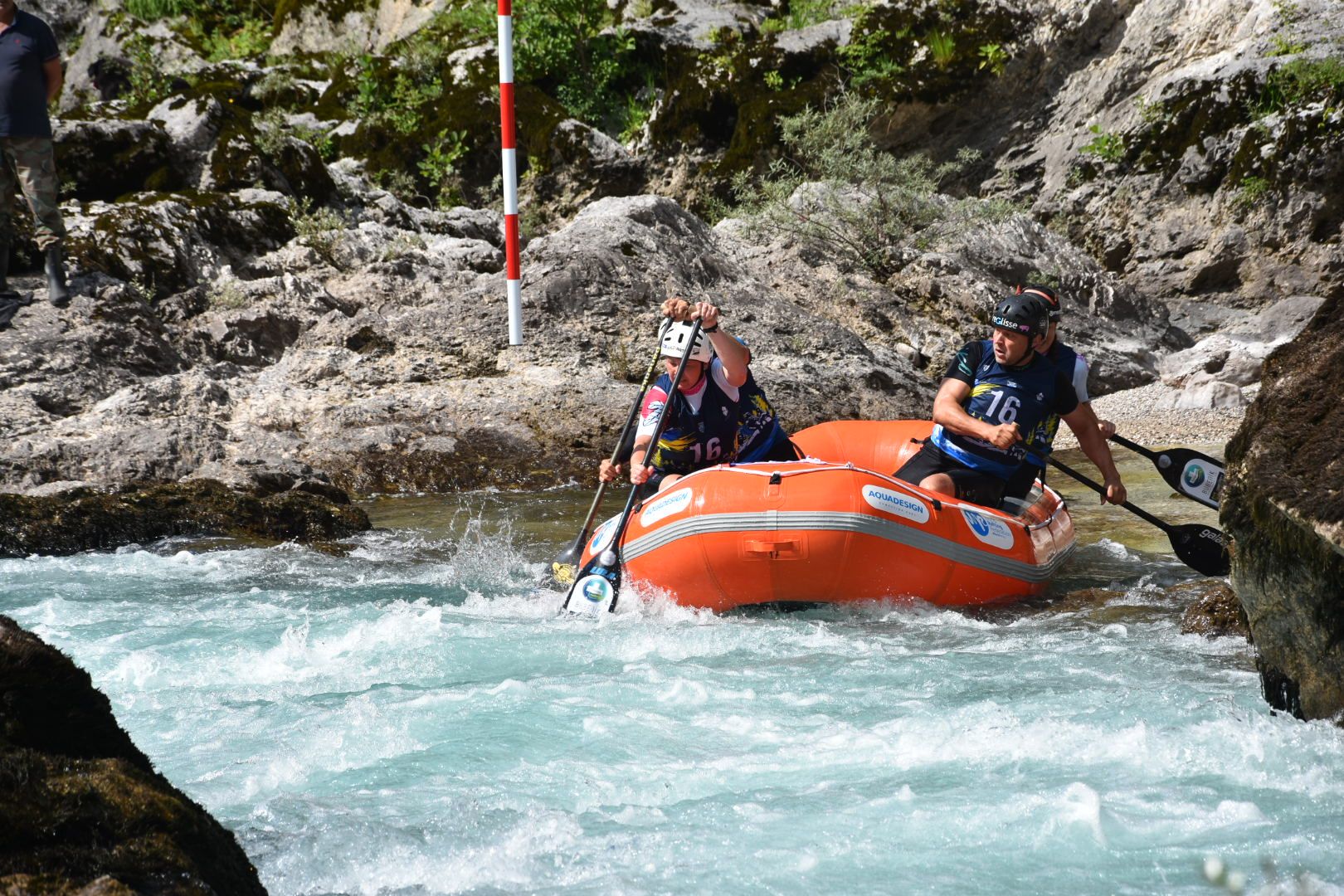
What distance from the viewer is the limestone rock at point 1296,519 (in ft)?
8.84

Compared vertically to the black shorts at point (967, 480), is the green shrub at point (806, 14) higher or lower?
higher

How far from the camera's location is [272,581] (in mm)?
5406

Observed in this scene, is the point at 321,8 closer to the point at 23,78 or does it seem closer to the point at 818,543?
the point at 23,78

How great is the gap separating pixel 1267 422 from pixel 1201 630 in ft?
4.73

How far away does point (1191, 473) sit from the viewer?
230 inches

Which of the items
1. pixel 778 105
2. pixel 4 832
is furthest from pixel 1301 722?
pixel 778 105

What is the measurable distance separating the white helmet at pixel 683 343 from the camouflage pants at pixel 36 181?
4.52m

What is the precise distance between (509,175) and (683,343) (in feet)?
12.0

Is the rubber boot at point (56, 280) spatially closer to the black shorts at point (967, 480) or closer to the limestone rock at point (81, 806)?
the black shorts at point (967, 480)

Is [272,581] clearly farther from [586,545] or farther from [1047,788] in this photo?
[1047,788]

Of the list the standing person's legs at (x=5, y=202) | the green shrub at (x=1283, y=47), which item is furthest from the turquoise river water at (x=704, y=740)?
the green shrub at (x=1283, y=47)

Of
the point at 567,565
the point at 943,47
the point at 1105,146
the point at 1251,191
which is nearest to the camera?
the point at 567,565

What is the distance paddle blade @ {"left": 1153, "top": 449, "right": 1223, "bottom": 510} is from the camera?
5836 millimetres

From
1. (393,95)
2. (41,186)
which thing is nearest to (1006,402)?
(41,186)
